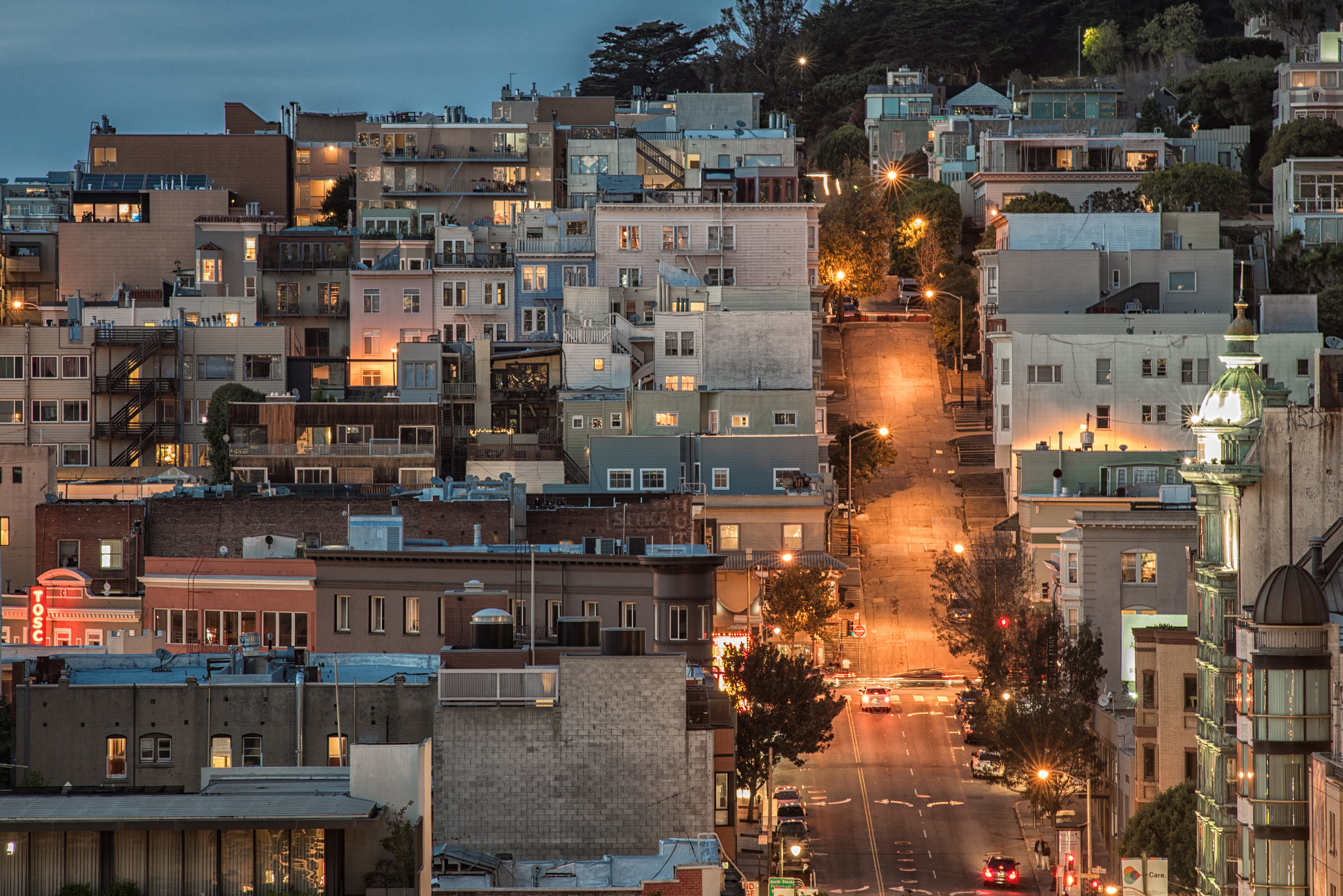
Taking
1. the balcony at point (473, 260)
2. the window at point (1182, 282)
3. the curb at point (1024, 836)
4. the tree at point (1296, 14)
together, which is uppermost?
the tree at point (1296, 14)

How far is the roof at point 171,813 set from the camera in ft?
125

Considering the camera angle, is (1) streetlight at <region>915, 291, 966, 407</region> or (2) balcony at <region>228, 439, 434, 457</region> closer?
(2) balcony at <region>228, 439, 434, 457</region>

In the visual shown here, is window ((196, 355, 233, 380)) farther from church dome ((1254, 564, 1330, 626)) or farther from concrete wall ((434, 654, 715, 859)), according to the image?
church dome ((1254, 564, 1330, 626))

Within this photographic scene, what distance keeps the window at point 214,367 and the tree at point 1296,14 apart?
331ft

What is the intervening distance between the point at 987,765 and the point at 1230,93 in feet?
342

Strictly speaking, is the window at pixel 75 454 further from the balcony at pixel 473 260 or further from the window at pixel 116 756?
the window at pixel 116 756

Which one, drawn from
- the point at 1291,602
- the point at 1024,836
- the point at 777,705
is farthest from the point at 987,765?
the point at 1291,602

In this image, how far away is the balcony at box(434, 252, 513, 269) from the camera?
143 m

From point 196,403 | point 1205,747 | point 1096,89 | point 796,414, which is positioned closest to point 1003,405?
point 796,414

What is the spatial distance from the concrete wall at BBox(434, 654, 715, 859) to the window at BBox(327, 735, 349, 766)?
2.55 metres

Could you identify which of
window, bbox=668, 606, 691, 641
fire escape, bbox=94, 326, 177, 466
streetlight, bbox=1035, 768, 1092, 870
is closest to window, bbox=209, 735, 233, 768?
window, bbox=668, 606, 691, 641

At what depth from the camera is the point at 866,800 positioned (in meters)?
83.7

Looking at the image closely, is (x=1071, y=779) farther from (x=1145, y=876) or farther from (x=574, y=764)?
(x=574, y=764)

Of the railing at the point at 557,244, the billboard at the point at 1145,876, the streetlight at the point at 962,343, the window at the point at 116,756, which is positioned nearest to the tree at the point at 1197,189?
the streetlight at the point at 962,343
